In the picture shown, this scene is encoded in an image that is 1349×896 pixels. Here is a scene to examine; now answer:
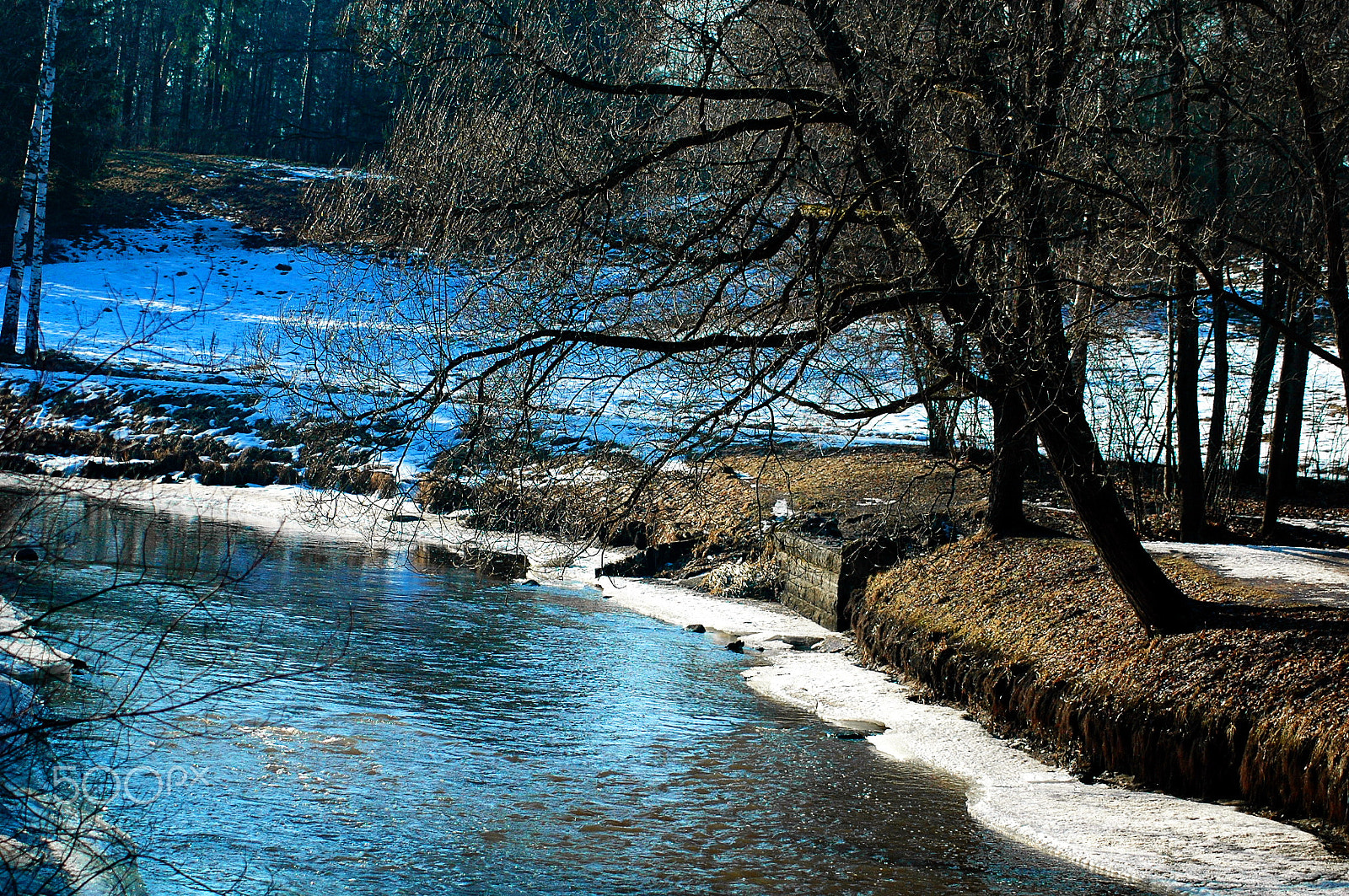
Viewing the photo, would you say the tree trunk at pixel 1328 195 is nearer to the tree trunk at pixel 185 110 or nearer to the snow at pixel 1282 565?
the snow at pixel 1282 565

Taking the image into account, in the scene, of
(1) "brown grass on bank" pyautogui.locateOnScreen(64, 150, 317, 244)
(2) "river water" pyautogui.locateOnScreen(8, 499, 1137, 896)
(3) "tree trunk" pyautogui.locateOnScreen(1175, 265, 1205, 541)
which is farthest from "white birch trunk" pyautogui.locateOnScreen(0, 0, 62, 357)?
(3) "tree trunk" pyautogui.locateOnScreen(1175, 265, 1205, 541)

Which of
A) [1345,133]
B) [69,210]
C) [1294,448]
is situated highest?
[69,210]

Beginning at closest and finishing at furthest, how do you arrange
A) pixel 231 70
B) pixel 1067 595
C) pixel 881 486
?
pixel 1067 595 < pixel 881 486 < pixel 231 70

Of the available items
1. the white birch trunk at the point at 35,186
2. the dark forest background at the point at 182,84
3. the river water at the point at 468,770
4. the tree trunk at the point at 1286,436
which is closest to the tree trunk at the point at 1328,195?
the river water at the point at 468,770

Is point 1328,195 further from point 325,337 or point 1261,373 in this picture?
point 1261,373

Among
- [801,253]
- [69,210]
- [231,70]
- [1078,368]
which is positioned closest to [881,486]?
[1078,368]

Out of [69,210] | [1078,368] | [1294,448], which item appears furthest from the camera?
[69,210]

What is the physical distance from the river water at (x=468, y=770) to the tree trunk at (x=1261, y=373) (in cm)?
502

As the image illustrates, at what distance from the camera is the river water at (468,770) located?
566 cm

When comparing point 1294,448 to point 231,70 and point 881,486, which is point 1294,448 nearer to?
point 881,486

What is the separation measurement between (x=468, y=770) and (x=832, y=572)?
6.27 meters

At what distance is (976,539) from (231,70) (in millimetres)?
51689

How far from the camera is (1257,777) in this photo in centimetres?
644


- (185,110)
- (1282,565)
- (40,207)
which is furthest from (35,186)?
(185,110)
